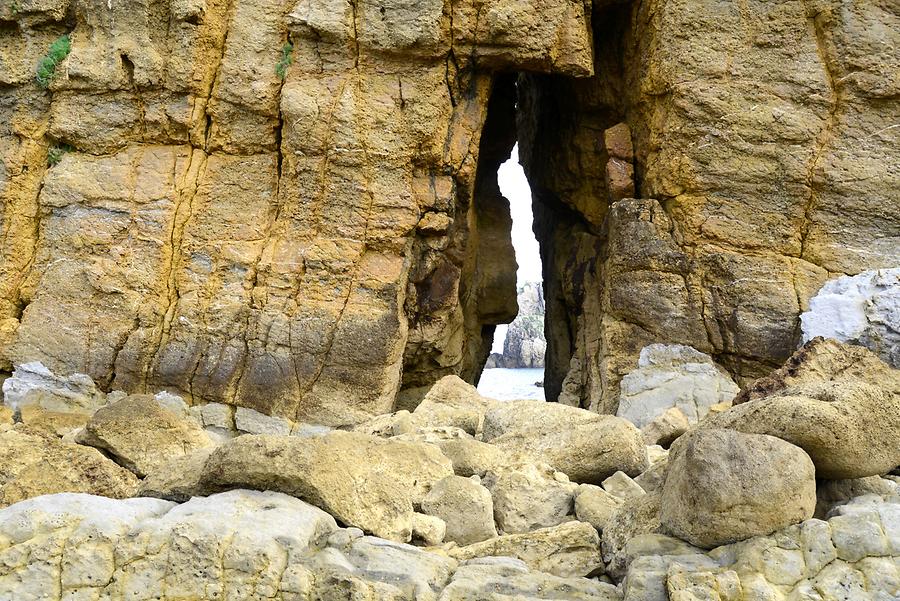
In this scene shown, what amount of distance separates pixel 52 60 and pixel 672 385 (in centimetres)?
919

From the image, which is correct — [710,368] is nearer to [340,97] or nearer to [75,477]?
[340,97]

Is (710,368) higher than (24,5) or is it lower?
lower

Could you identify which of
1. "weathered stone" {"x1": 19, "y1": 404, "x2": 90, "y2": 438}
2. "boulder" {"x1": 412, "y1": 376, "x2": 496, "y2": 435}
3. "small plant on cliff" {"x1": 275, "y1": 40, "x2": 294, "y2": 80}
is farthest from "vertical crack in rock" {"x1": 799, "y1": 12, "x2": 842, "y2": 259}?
"weathered stone" {"x1": 19, "y1": 404, "x2": 90, "y2": 438}

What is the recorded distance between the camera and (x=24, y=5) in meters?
11.2

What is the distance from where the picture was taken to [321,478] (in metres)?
4.45

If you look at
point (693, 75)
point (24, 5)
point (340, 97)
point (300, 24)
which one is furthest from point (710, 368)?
point (24, 5)

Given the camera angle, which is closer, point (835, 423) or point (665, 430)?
point (835, 423)

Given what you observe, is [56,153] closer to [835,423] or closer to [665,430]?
[665,430]

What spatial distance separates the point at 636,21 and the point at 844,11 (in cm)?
272

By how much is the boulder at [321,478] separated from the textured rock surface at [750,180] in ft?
21.3

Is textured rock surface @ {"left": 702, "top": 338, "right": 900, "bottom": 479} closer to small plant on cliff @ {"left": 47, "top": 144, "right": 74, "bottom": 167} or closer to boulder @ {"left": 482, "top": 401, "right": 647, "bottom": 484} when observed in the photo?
boulder @ {"left": 482, "top": 401, "right": 647, "bottom": 484}

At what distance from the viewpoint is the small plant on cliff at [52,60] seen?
1110cm

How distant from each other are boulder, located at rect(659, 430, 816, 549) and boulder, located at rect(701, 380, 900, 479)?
0.22 metres

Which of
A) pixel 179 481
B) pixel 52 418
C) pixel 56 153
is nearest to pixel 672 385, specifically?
pixel 179 481
